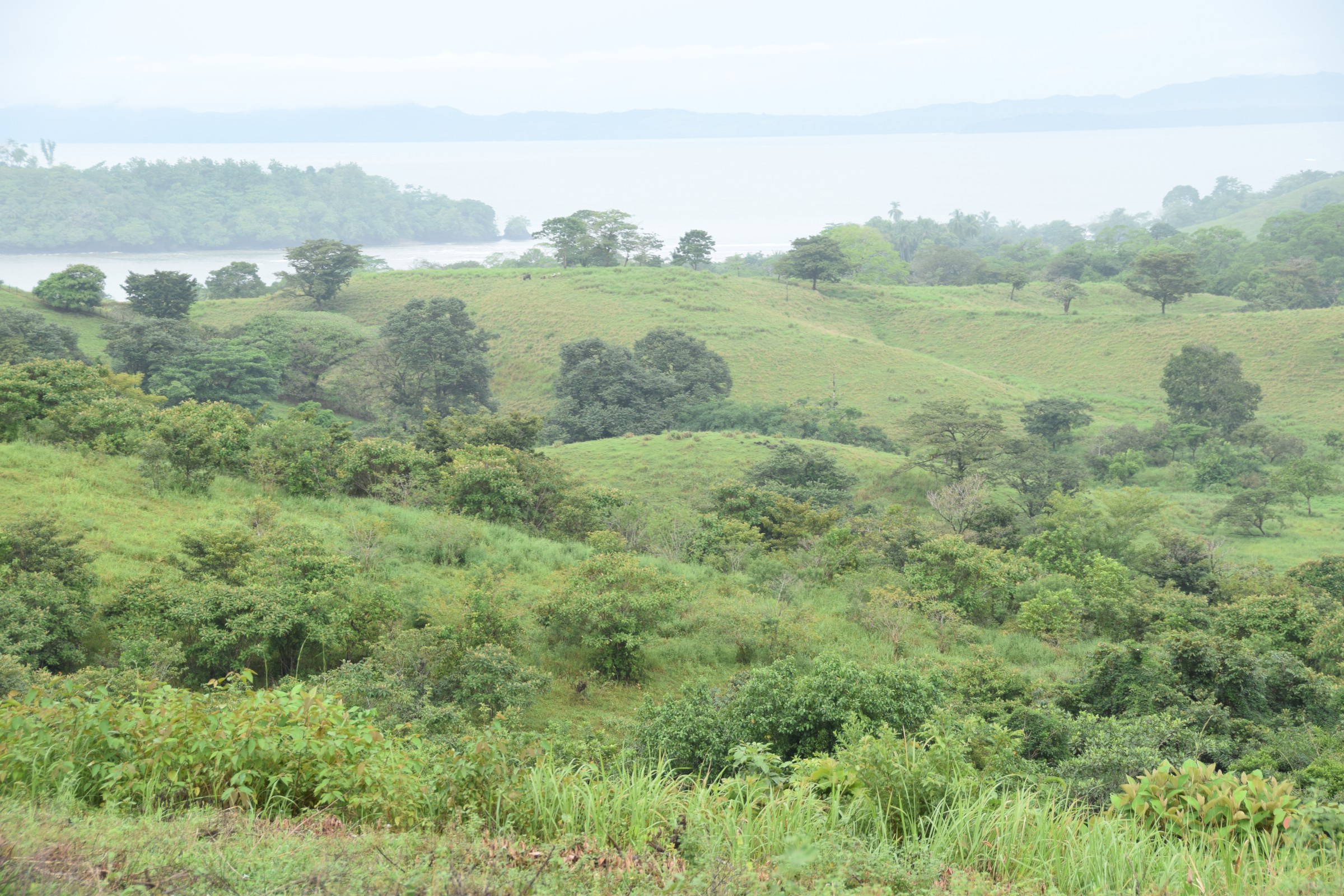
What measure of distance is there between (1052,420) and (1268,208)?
11071cm

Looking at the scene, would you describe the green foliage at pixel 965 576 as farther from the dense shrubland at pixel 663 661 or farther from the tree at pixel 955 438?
the tree at pixel 955 438

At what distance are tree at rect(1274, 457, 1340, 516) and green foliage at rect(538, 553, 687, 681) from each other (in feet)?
85.4

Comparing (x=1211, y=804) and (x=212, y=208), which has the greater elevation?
(x=212, y=208)

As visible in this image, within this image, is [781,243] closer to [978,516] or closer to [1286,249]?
[1286,249]

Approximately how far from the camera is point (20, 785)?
11.4 feet

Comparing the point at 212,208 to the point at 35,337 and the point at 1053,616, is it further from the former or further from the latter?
the point at 1053,616

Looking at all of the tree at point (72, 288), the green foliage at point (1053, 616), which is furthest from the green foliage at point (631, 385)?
the tree at point (72, 288)

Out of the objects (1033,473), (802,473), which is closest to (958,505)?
(802,473)

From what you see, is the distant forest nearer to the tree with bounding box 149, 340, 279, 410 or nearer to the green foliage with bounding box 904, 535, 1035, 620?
the tree with bounding box 149, 340, 279, 410

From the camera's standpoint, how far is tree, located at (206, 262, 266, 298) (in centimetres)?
5859

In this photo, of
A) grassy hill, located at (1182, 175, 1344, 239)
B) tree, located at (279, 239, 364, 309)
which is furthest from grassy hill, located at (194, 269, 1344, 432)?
grassy hill, located at (1182, 175, 1344, 239)

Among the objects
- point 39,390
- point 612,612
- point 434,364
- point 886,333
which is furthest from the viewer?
point 886,333

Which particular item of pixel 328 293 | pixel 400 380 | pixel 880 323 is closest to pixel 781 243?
pixel 880 323

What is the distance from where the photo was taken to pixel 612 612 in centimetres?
999
